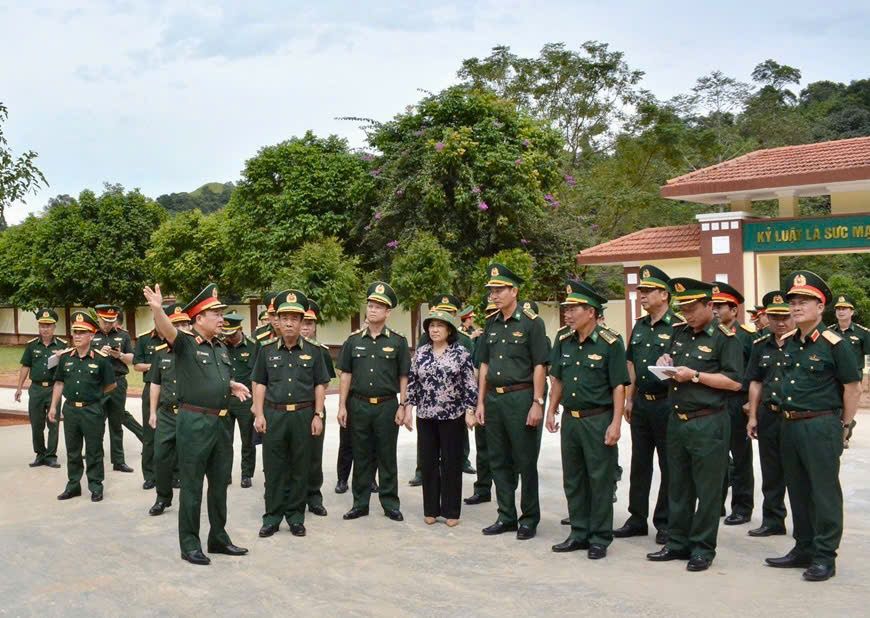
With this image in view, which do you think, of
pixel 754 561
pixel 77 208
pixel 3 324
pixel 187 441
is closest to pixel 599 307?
pixel 754 561

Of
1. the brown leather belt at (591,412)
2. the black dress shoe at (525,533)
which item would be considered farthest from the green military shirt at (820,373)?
the black dress shoe at (525,533)

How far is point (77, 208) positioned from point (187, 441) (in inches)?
1377

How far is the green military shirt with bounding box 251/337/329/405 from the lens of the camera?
736 centimetres

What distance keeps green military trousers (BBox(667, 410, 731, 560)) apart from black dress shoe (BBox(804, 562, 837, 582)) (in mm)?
620

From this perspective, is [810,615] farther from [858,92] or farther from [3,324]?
[3,324]

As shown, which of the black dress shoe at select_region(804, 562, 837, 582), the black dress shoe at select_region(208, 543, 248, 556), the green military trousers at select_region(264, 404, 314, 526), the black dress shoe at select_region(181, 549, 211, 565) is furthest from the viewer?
the green military trousers at select_region(264, 404, 314, 526)

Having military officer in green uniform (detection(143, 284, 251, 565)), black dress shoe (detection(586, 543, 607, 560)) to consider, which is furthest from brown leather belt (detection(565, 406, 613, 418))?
military officer in green uniform (detection(143, 284, 251, 565))

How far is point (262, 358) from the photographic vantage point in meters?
7.49

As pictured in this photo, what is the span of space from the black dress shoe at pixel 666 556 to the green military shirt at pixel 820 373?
1264mm

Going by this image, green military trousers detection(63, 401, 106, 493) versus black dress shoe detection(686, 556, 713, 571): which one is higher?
green military trousers detection(63, 401, 106, 493)

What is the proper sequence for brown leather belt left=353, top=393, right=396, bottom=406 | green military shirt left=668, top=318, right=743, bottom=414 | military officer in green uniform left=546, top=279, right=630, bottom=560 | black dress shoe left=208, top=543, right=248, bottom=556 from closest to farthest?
green military shirt left=668, top=318, right=743, bottom=414, military officer in green uniform left=546, top=279, right=630, bottom=560, black dress shoe left=208, top=543, right=248, bottom=556, brown leather belt left=353, top=393, right=396, bottom=406

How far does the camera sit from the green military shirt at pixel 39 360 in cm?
1056

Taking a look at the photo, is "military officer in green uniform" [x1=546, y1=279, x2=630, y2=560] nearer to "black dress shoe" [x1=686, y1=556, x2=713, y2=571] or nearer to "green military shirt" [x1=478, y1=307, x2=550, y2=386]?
"green military shirt" [x1=478, y1=307, x2=550, y2=386]

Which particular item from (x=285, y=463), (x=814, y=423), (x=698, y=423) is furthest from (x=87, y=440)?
(x=814, y=423)
